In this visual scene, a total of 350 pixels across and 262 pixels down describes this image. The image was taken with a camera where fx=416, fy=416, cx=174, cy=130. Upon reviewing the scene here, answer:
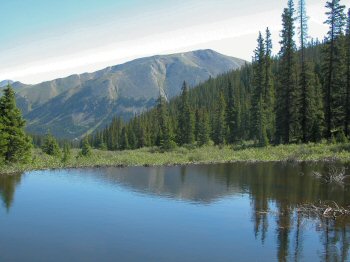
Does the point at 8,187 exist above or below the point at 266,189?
below

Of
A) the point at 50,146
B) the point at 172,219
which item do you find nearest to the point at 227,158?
the point at 172,219

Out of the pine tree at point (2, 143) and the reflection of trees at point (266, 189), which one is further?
the pine tree at point (2, 143)

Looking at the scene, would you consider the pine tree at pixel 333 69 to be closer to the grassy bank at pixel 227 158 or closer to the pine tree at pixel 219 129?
the grassy bank at pixel 227 158

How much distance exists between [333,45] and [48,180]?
121ft

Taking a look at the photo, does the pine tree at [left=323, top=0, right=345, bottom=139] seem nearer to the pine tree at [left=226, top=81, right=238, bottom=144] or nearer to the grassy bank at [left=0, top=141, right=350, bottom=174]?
the grassy bank at [left=0, top=141, right=350, bottom=174]

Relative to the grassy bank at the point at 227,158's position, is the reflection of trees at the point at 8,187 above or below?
below

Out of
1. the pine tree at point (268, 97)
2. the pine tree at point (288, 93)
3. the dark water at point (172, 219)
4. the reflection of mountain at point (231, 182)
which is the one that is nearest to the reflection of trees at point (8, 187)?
the dark water at point (172, 219)

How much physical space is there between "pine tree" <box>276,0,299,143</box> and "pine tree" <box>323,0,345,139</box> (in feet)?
13.5

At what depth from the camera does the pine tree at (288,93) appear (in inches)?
2148

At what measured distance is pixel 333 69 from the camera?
172 ft

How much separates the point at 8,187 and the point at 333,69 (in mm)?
40160

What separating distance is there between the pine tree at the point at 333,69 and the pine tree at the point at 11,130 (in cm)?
3642

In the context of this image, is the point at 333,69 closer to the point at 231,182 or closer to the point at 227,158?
the point at 227,158

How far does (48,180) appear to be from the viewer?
38.2 m
